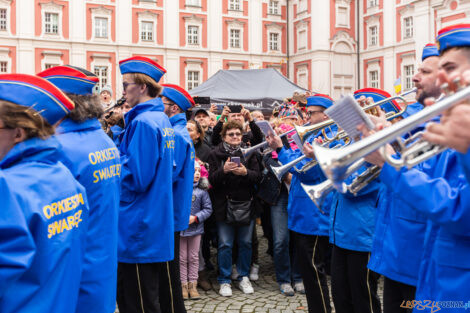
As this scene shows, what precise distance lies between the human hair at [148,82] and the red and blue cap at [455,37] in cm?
230

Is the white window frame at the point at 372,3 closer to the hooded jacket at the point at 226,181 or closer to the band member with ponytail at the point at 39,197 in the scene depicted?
the hooded jacket at the point at 226,181

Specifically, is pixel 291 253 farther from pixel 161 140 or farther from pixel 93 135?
pixel 93 135

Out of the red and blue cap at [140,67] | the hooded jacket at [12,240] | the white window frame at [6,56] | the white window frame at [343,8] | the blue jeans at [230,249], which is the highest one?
the white window frame at [343,8]

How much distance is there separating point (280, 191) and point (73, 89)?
12.5 ft

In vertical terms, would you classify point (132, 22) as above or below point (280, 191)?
above

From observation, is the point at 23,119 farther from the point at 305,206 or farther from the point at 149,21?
the point at 149,21

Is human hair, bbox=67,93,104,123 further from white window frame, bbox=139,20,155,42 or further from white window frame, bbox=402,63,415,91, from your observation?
white window frame, bbox=402,63,415,91

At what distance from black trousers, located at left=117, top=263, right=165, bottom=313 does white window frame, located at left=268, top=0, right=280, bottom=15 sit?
141ft

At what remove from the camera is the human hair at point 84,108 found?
8.63 feet

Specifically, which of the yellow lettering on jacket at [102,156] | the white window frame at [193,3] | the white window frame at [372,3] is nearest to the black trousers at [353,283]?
the yellow lettering on jacket at [102,156]

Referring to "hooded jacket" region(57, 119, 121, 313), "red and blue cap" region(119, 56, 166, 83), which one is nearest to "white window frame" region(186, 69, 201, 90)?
"red and blue cap" region(119, 56, 166, 83)

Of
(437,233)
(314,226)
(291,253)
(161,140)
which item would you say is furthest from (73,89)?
(291,253)

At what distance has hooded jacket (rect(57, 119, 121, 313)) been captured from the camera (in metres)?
2.46

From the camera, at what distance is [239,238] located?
20.1 ft
